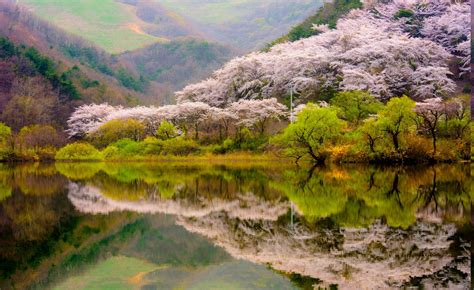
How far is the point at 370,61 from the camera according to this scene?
39.1 metres

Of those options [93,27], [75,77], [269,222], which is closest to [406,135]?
[269,222]

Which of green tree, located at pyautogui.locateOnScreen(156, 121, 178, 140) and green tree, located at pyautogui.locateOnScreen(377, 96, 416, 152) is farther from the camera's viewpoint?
green tree, located at pyautogui.locateOnScreen(156, 121, 178, 140)

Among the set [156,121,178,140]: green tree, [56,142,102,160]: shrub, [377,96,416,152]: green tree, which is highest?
[377,96,416,152]: green tree

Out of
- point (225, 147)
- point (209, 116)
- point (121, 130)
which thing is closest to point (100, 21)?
point (121, 130)

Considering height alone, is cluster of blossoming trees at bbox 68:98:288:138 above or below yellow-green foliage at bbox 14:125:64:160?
above

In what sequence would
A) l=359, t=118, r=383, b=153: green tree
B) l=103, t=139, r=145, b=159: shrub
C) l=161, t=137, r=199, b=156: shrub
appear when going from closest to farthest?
l=359, t=118, r=383, b=153: green tree < l=161, t=137, r=199, b=156: shrub < l=103, t=139, r=145, b=159: shrub

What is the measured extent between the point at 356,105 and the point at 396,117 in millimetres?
7239

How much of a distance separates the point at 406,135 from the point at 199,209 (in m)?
18.9

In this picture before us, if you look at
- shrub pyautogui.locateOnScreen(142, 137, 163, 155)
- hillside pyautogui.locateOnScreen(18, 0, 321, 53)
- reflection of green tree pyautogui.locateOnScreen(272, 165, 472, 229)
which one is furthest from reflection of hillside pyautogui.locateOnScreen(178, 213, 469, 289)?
hillside pyautogui.locateOnScreen(18, 0, 321, 53)

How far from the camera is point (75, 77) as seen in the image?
236 feet

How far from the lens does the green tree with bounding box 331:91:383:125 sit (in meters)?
34.2

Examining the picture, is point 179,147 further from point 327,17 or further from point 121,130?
point 327,17

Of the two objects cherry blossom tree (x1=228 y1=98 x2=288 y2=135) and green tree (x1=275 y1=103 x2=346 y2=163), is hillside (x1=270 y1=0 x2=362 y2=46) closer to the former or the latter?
Result: cherry blossom tree (x1=228 y1=98 x2=288 y2=135)

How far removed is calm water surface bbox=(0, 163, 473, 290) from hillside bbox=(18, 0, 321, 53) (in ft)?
433
